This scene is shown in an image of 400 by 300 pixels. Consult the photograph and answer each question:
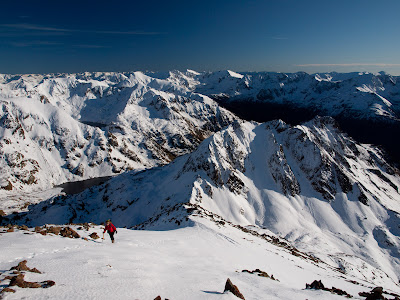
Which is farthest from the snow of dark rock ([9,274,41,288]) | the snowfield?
dark rock ([9,274,41,288])

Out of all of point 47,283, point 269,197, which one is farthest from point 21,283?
point 269,197

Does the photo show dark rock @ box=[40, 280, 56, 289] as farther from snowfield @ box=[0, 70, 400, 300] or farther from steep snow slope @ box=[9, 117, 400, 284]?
steep snow slope @ box=[9, 117, 400, 284]

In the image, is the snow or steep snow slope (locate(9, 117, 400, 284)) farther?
steep snow slope (locate(9, 117, 400, 284))

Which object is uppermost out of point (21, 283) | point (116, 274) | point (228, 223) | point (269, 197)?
point (21, 283)

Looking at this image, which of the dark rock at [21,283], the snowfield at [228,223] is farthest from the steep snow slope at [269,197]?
the dark rock at [21,283]

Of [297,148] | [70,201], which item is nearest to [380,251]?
[297,148]

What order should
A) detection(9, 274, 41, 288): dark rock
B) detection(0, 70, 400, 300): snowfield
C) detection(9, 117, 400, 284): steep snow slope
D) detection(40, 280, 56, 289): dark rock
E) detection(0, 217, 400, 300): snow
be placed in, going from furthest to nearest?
detection(9, 117, 400, 284): steep snow slope
detection(0, 70, 400, 300): snowfield
detection(0, 217, 400, 300): snow
detection(40, 280, 56, 289): dark rock
detection(9, 274, 41, 288): dark rock

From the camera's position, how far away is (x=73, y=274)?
Answer: 13.2m

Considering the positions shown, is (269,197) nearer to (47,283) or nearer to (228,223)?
(228,223)

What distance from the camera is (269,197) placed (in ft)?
382

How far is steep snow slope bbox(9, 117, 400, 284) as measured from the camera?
9731 cm

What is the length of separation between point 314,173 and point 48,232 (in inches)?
5227

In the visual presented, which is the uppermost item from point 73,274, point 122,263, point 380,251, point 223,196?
point 73,274

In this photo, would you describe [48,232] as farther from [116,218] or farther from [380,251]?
[380,251]
